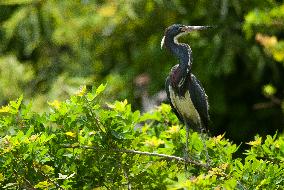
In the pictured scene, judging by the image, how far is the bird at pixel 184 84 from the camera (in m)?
3.65

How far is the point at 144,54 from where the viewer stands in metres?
7.91

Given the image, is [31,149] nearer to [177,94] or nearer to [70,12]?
[177,94]

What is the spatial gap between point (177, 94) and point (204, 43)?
163 inches

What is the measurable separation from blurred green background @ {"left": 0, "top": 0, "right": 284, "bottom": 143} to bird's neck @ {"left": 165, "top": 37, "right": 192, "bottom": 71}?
3710 mm

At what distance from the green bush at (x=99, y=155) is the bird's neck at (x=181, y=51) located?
1.14ft

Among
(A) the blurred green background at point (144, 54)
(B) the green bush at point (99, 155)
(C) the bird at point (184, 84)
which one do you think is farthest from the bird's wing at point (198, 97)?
(A) the blurred green background at point (144, 54)

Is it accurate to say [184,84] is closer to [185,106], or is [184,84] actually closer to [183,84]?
[183,84]

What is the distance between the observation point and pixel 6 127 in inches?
153

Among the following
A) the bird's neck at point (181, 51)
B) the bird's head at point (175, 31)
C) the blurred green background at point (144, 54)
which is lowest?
the blurred green background at point (144, 54)

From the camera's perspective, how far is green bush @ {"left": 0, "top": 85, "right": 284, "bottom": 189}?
11.9 ft

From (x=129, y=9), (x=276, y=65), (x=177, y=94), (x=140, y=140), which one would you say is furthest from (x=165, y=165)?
(x=276, y=65)

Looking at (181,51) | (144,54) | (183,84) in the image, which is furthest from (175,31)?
(144,54)

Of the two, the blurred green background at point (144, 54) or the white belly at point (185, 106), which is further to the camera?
the blurred green background at point (144, 54)

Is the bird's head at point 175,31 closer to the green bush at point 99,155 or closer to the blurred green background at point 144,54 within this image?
the green bush at point 99,155
